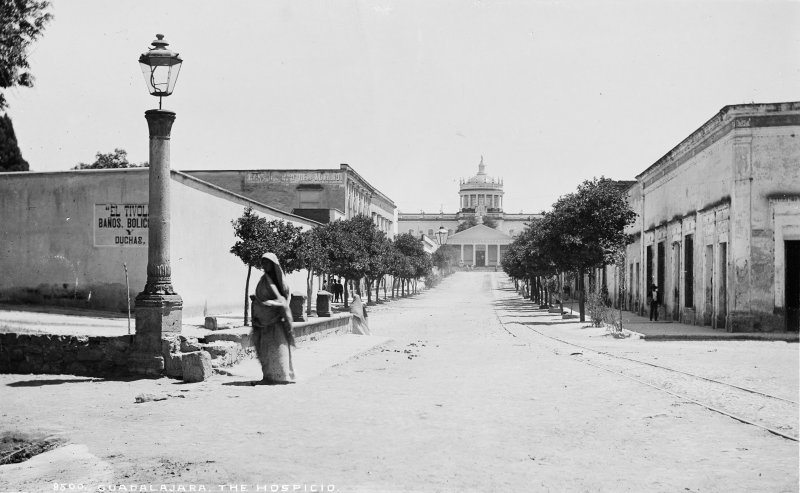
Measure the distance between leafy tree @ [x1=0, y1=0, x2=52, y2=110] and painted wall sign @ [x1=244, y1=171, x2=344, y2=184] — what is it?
50524 mm

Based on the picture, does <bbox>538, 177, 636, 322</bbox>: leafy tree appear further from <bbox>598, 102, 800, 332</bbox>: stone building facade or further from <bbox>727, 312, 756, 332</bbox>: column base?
<bbox>727, 312, 756, 332</bbox>: column base

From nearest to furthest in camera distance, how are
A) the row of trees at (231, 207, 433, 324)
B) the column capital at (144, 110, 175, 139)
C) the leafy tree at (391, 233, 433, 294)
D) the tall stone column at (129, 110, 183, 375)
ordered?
the tall stone column at (129, 110, 183, 375), the column capital at (144, 110, 175, 139), the row of trees at (231, 207, 433, 324), the leafy tree at (391, 233, 433, 294)

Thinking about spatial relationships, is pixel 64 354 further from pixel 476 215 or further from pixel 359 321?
pixel 476 215

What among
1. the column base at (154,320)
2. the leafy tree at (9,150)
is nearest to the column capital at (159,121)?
the column base at (154,320)

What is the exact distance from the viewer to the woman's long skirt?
11.2 meters

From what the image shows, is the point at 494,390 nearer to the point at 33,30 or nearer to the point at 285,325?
the point at 285,325

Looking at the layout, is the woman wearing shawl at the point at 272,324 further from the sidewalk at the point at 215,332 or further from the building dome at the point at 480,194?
the building dome at the point at 480,194

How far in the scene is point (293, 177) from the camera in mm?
64625

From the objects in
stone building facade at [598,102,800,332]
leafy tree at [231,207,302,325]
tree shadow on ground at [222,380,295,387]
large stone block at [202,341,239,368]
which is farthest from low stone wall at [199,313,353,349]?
stone building facade at [598,102,800,332]

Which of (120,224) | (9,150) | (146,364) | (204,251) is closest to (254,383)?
(146,364)

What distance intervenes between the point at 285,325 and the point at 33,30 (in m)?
6.54

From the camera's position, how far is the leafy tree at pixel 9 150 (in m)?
42.4

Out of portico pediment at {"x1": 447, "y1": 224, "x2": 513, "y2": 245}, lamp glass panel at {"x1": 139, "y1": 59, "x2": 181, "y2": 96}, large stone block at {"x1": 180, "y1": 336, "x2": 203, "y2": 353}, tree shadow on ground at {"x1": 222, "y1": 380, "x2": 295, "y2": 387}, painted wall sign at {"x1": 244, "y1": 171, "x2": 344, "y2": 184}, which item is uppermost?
painted wall sign at {"x1": 244, "y1": 171, "x2": 344, "y2": 184}

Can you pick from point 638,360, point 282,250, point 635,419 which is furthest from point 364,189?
point 635,419
